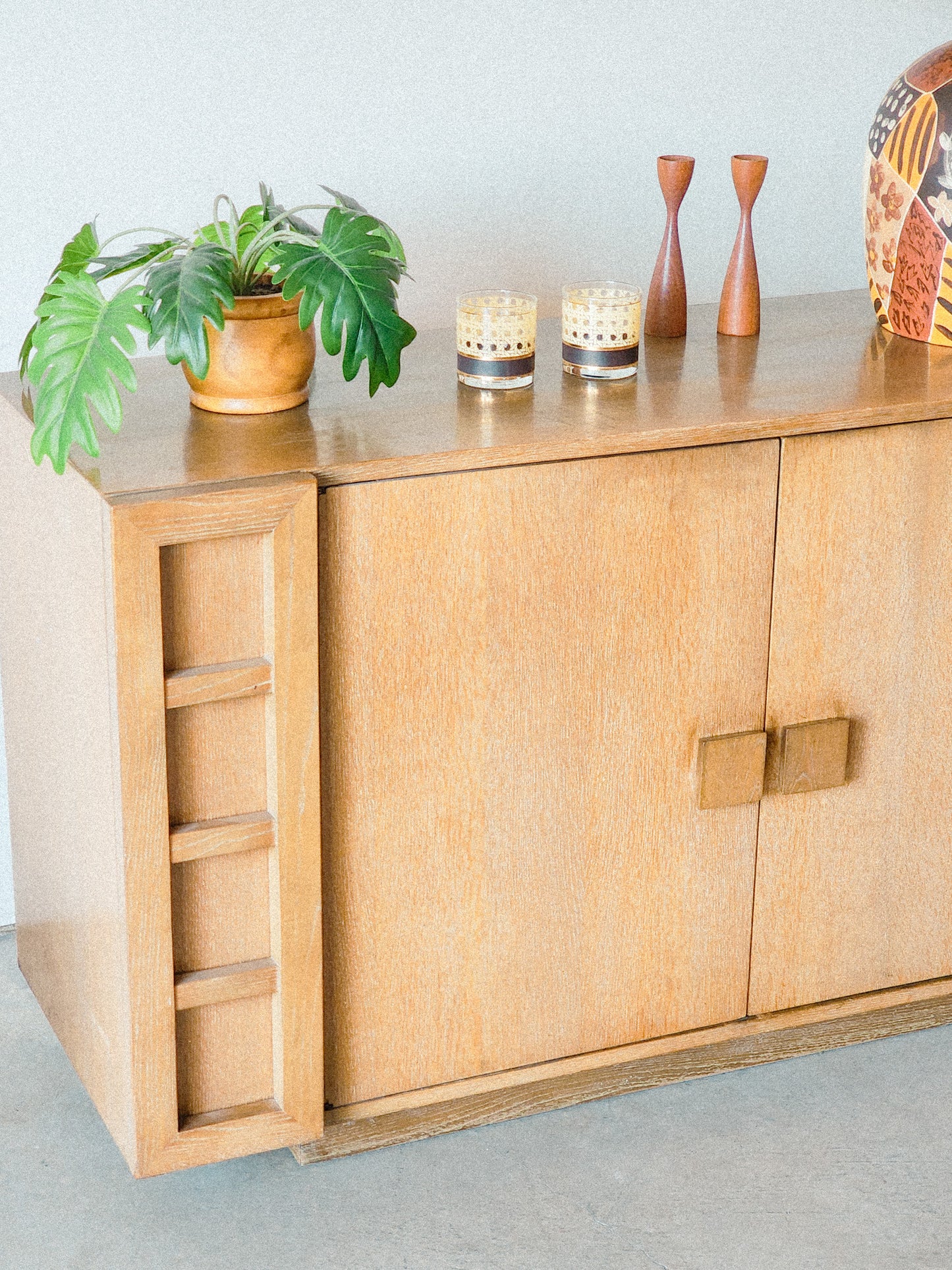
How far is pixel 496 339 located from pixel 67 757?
0.66m

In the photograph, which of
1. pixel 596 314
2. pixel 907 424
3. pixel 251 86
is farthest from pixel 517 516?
pixel 251 86

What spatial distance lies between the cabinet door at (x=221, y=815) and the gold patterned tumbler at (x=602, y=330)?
0.47 meters

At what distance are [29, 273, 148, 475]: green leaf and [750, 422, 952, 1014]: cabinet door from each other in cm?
70

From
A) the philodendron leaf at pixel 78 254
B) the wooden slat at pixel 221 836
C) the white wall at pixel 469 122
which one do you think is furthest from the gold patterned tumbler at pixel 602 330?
the wooden slat at pixel 221 836

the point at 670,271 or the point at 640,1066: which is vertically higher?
the point at 670,271

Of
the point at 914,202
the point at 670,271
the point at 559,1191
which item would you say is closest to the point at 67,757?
the point at 559,1191

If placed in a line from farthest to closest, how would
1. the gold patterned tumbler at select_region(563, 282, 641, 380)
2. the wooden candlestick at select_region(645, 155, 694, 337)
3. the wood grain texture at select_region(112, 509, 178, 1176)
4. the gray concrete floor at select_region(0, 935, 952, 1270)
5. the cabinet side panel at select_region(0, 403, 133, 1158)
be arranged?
the wooden candlestick at select_region(645, 155, 694, 337), the gold patterned tumbler at select_region(563, 282, 641, 380), the gray concrete floor at select_region(0, 935, 952, 1270), the cabinet side panel at select_region(0, 403, 133, 1158), the wood grain texture at select_region(112, 509, 178, 1176)

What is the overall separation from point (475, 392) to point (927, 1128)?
1011 millimetres

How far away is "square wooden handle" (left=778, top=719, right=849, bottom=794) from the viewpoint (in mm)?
1810

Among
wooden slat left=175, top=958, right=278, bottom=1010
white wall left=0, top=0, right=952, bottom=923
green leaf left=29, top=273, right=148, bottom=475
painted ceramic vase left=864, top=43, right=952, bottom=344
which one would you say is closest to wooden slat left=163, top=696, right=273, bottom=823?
wooden slat left=175, top=958, right=278, bottom=1010

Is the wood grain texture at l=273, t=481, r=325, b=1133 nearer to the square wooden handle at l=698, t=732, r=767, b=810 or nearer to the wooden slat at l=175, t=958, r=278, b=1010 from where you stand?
the wooden slat at l=175, t=958, r=278, b=1010

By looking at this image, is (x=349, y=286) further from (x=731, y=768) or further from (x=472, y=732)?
(x=731, y=768)

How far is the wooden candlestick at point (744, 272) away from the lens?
1.95 m

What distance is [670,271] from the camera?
2002 millimetres
